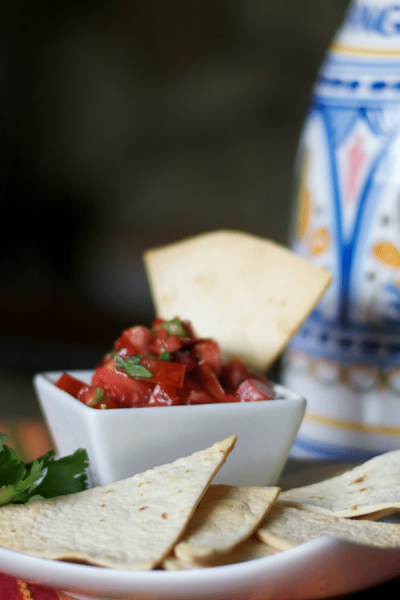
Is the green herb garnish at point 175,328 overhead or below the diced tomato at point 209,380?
overhead

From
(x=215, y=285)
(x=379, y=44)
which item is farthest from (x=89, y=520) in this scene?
(x=379, y=44)

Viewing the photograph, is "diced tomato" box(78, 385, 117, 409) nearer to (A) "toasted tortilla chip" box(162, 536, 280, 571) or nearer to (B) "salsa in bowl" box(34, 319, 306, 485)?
(B) "salsa in bowl" box(34, 319, 306, 485)

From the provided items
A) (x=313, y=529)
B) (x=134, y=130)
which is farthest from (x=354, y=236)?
(x=134, y=130)

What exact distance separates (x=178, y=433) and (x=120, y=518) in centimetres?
22

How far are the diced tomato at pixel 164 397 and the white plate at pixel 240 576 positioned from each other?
0.35m

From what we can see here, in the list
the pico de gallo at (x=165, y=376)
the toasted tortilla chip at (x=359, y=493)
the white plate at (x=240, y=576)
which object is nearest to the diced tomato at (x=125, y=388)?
the pico de gallo at (x=165, y=376)

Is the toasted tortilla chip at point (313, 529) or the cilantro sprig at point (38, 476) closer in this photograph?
the toasted tortilla chip at point (313, 529)

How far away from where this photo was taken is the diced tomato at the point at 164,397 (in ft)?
3.41

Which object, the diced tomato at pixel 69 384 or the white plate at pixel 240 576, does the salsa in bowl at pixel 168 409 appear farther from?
the white plate at pixel 240 576

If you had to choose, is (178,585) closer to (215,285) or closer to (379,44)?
(215,285)

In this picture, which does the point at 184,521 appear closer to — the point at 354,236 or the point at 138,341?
the point at 138,341

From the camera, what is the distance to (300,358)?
5.21 ft

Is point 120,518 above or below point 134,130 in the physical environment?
above

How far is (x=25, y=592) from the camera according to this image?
2.77 ft
